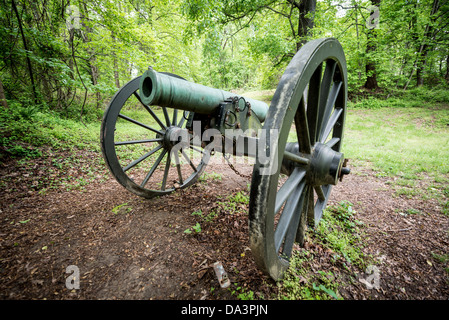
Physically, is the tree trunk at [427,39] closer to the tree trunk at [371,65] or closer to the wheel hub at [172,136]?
the tree trunk at [371,65]

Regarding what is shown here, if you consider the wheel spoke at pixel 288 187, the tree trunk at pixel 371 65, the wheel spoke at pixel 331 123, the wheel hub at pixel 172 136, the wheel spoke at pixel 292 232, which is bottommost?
the wheel spoke at pixel 292 232

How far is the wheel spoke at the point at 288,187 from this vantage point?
1.30 meters

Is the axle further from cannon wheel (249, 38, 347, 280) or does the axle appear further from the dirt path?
the dirt path

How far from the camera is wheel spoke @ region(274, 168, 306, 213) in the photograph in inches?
51.3

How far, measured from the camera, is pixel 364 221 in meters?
2.55

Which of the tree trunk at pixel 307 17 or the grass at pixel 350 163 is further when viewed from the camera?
the tree trunk at pixel 307 17

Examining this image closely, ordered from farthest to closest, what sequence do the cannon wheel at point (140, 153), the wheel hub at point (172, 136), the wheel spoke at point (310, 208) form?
1. the wheel hub at point (172, 136)
2. the cannon wheel at point (140, 153)
3. the wheel spoke at point (310, 208)

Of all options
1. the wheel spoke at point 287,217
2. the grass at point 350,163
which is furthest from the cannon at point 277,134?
the grass at point 350,163

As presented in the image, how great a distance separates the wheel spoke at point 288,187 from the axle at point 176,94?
3.62ft

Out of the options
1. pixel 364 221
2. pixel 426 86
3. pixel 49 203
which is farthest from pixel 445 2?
pixel 49 203
